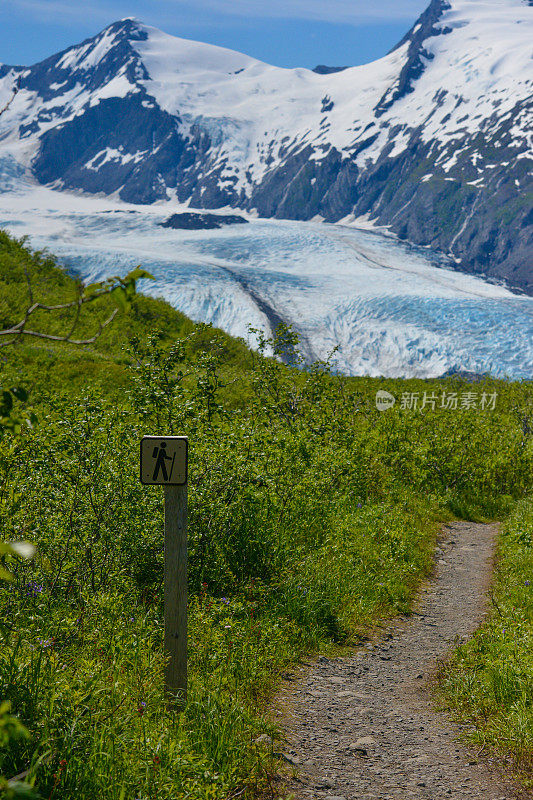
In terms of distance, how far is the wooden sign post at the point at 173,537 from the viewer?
4004mm

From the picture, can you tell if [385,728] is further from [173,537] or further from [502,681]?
[173,537]

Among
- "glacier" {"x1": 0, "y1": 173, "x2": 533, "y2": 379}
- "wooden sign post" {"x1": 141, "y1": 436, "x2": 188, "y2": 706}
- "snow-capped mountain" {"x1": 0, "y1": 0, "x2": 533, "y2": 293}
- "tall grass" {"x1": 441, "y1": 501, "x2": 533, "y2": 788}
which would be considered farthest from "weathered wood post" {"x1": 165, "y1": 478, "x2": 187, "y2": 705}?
"snow-capped mountain" {"x1": 0, "y1": 0, "x2": 533, "y2": 293}

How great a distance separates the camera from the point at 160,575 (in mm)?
5973

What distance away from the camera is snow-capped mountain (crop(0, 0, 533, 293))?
3851 inches

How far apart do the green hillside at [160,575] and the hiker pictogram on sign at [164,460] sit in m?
0.67

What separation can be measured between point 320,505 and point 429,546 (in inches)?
81.2

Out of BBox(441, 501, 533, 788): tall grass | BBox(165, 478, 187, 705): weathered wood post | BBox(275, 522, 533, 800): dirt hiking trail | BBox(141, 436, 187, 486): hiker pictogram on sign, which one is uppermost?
BBox(141, 436, 187, 486): hiker pictogram on sign

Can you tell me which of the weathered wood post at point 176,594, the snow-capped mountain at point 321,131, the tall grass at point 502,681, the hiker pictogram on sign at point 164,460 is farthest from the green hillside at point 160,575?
the snow-capped mountain at point 321,131

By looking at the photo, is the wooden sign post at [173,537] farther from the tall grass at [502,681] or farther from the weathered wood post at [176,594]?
the tall grass at [502,681]

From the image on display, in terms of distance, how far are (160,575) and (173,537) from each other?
2.03 meters

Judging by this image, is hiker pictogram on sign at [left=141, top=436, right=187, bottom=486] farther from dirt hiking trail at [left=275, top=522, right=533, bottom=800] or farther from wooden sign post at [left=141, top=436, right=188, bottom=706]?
dirt hiking trail at [left=275, top=522, right=533, bottom=800]

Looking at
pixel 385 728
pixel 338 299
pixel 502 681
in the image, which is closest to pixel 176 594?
pixel 385 728

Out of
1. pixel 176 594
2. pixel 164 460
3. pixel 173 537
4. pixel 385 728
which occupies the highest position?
pixel 164 460

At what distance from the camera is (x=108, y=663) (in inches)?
169
